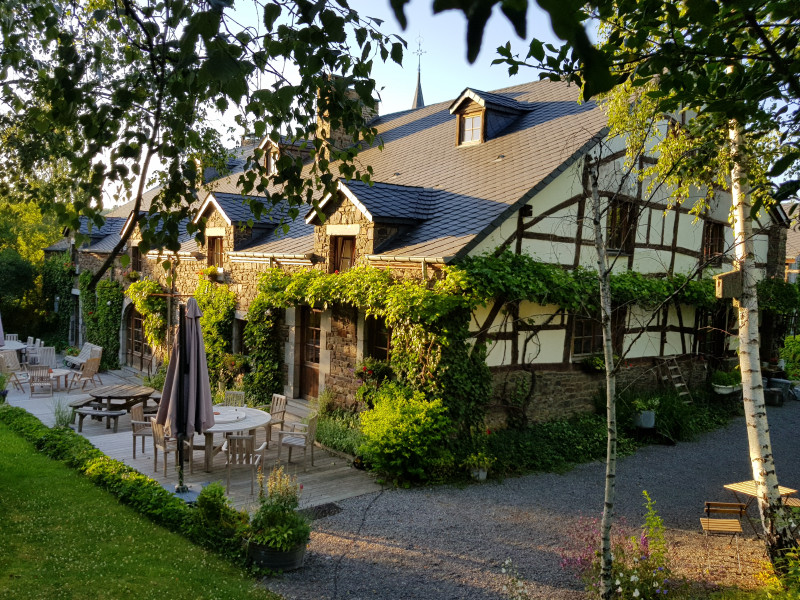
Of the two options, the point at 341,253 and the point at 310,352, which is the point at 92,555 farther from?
the point at 310,352

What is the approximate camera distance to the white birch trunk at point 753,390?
20.8 feet

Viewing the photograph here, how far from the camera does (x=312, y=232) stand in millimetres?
14219

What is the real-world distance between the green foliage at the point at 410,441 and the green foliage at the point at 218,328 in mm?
6228

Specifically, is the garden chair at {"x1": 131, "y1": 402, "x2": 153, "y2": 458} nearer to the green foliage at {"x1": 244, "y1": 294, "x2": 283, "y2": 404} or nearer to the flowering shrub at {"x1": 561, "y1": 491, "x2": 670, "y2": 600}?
the green foliage at {"x1": 244, "y1": 294, "x2": 283, "y2": 404}

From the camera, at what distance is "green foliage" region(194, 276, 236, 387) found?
1466 cm

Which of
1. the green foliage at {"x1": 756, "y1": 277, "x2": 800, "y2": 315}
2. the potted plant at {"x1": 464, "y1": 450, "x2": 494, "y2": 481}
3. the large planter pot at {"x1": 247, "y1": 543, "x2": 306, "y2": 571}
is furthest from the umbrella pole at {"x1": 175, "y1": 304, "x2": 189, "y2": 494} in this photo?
the green foliage at {"x1": 756, "y1": 277, "x2": 800, "y2": 315}

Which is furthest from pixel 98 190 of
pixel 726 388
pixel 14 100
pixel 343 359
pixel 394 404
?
pixel 726 388

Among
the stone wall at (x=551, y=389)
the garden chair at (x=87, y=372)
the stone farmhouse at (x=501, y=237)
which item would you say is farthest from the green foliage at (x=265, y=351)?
the stone wall at (x=551, y=389)

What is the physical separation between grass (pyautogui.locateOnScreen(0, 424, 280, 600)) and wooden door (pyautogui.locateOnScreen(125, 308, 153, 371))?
11.0 metres

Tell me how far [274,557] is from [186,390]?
3.02 m

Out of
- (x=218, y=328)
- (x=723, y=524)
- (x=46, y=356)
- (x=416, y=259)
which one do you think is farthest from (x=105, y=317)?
(x=723, y=524)

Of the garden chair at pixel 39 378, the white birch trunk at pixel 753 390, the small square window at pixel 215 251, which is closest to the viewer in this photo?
the white birch trunk at pixel 753 390

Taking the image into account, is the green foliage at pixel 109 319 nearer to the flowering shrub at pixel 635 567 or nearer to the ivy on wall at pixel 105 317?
the ivy on wall at pixel 105 317

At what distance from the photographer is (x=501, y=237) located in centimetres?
1047
